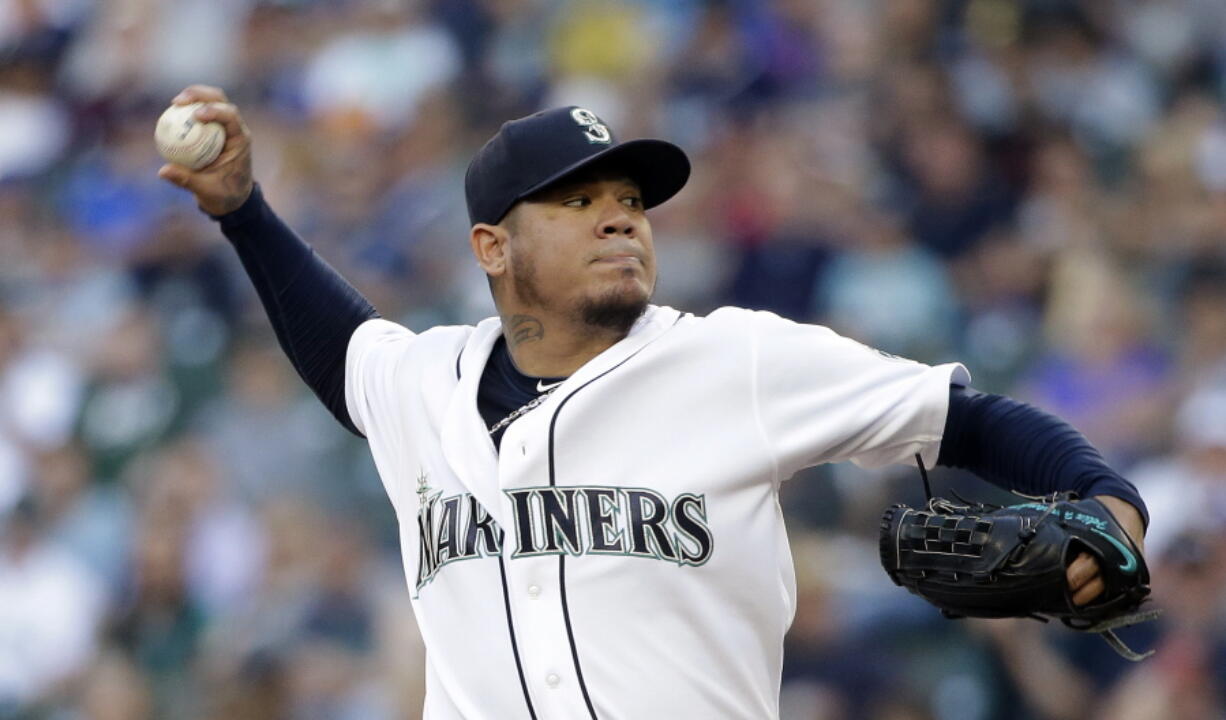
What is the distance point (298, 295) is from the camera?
306 cm

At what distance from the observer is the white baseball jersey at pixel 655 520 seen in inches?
97.4

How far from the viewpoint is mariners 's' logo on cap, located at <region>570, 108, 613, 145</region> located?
277 centimetres

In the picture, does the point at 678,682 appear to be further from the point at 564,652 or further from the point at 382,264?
the point at 382,264

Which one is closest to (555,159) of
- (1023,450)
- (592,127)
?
(592,127)

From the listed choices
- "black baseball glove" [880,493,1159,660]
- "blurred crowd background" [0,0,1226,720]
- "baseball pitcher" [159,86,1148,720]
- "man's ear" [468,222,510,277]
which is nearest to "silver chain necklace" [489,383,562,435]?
"baseball pitcher" [159,86,1148,720]

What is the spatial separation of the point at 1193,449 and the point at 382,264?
11.0ft

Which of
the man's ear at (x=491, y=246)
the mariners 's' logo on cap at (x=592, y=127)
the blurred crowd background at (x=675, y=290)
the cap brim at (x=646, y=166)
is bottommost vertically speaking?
the blurred crowd background at (x=675, y=290)

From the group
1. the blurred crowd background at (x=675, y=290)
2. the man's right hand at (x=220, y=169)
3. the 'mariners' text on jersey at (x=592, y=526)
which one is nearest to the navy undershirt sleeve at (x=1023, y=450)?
the 'mariners' text on jersey at (x=592, y=526)

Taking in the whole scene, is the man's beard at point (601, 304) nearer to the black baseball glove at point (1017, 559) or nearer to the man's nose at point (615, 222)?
the man's nose at point (615, 222)

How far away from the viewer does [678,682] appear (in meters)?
2.45

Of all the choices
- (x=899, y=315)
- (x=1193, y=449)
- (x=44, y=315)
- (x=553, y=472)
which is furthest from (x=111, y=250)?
Answer: (x=553, y=472)

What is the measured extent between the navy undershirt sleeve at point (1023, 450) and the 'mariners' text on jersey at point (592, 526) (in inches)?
15.9

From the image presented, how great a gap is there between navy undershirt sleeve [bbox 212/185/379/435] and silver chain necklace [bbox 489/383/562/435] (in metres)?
0.45

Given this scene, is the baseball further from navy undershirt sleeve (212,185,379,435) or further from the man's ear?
the man's ear
